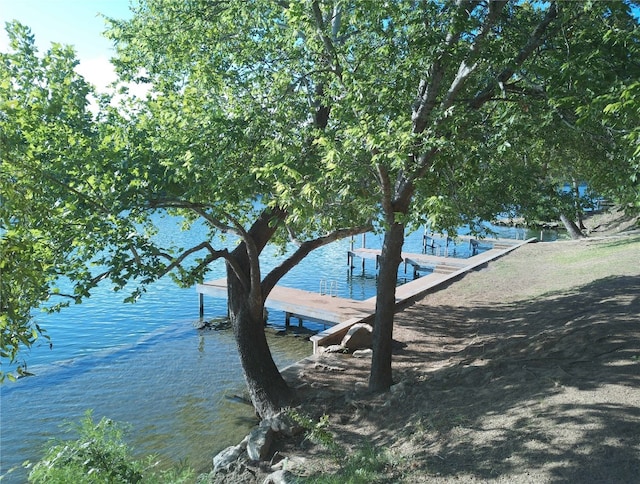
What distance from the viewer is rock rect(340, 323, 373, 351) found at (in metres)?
12.1

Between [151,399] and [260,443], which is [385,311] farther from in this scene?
[151,399]

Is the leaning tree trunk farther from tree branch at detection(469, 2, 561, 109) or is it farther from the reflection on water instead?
tree branch at detection(469, 2, 561, 109)

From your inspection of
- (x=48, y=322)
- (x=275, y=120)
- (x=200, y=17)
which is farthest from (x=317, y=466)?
(x=48, y=322)

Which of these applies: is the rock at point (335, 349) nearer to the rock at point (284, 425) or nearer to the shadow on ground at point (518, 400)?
the shadow on ground at point (518, 400)

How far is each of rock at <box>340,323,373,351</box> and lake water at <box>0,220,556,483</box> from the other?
9.15 ft

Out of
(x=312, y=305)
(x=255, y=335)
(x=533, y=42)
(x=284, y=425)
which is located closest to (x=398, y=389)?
(x=284, y=425)

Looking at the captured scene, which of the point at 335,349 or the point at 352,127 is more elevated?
the point at 352,127

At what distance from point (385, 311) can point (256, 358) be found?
291cm

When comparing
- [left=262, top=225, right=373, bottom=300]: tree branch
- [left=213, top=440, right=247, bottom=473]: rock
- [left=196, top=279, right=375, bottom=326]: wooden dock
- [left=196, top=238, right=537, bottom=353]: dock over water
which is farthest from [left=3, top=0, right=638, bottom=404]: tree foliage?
[left=196, top=279, right=375, bottom=326]: wooden dock

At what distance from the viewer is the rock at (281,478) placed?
19.9ft

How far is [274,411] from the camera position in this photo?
31.5 feet

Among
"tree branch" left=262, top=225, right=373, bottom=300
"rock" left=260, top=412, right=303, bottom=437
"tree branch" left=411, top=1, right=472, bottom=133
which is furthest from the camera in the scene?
"tree branch" left=262, top=225, right=373, bottom=300

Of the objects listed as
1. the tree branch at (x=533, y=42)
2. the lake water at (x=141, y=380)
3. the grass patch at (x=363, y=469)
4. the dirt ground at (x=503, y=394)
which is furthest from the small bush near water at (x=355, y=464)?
the tree branch at (x=533, y=42)

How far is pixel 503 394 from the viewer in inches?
262
